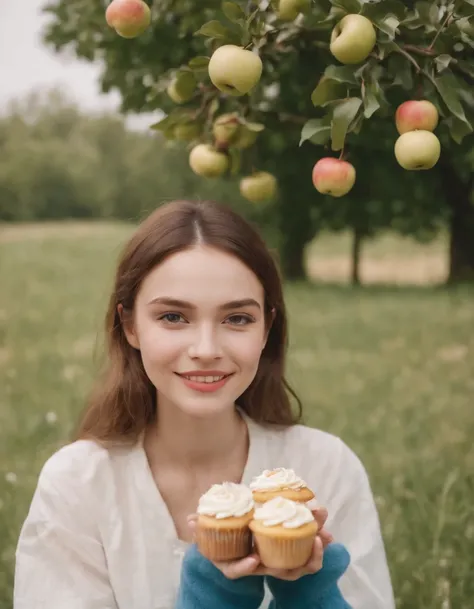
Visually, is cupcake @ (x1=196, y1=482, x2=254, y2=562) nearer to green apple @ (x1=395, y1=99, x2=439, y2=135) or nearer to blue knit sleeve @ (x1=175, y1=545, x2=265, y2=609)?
blue knit sleeve @ (x1=175, y1=545, x2=265, y2=609)

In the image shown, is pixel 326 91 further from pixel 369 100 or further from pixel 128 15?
pixel 128 15

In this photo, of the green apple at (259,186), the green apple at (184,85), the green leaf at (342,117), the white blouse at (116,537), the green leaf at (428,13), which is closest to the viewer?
the green leaf at (342,117)

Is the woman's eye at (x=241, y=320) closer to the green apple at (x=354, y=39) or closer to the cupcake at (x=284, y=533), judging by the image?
the cupcake at (x=284, y=533)

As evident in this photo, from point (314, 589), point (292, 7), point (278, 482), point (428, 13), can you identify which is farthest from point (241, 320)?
point (428, 13)

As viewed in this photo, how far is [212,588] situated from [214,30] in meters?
1.25

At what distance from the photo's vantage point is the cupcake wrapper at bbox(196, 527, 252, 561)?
162cm

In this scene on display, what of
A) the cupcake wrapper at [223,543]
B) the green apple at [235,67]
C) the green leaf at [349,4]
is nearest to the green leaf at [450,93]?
the green leaf at [349,4]

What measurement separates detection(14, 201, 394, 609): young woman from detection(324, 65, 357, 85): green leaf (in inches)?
19.2

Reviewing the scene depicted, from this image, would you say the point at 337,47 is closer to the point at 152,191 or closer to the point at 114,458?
the point at 114,458

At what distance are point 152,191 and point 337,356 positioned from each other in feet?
52.4

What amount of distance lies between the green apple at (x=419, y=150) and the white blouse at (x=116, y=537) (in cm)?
90

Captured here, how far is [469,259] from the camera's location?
15.6 meters

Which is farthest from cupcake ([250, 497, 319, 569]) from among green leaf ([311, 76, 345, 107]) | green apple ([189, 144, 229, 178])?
green apple ([189, 144, 229, 178])

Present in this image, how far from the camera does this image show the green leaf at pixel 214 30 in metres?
1.83
